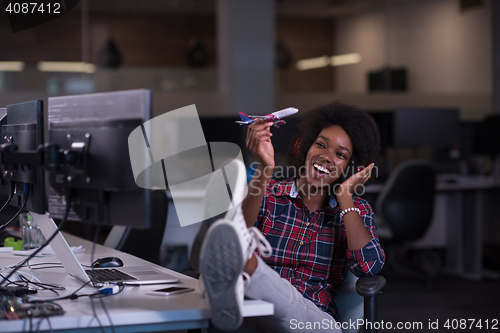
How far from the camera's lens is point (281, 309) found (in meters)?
1.30

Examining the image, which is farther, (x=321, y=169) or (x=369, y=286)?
(x=321, y=169)

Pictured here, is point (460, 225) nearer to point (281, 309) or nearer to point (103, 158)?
point (281, 309)

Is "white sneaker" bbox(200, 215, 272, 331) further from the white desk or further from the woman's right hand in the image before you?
the woman's right hand

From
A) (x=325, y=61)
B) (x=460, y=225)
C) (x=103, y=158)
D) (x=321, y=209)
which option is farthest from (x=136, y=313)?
(x=325, y=61)

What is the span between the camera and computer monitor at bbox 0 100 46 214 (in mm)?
1285

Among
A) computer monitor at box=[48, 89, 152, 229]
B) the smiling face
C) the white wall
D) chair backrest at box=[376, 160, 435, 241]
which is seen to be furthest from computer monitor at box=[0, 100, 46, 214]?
the white wall

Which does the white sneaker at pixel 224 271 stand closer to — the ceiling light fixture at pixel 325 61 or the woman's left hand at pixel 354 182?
the woman's left hand at pixel 354 182

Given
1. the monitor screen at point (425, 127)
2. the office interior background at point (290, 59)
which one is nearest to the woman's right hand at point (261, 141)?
the office interior background at point (290, 59)

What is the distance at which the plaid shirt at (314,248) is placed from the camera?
5.33 feet

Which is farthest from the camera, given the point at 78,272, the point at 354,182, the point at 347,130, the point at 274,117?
the point at 347,130

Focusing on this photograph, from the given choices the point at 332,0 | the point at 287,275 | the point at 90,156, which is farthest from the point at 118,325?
the point at 332,0

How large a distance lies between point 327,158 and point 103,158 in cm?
87

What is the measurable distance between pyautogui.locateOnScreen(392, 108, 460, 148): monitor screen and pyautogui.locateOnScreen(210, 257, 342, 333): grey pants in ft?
11.9

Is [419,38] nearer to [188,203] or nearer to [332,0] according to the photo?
[332,0]
